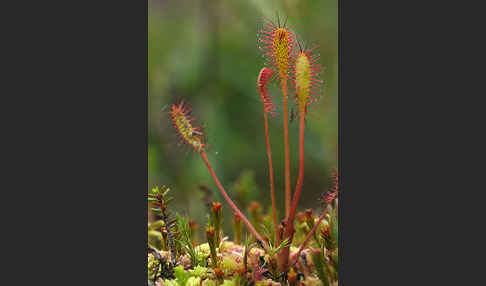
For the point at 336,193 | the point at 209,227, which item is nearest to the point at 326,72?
the point at 336,193

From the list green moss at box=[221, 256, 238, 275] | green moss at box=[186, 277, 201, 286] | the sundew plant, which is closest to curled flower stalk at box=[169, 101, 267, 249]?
the sundew plant

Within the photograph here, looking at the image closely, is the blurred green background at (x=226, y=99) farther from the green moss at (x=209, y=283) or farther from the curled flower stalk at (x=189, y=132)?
the green moss at (x=209, y=283)

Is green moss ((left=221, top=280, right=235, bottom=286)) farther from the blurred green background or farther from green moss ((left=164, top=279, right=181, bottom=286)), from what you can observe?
the blurred green background

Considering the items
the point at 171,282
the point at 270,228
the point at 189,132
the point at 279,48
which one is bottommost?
the point at 171,282

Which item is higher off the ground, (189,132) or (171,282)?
(189,132)

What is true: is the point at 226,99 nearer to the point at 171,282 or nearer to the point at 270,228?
the point at 270,228

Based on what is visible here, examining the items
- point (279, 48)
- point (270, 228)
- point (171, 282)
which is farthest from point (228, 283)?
point (279, 48)

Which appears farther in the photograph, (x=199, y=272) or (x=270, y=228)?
(x=270, y=228)

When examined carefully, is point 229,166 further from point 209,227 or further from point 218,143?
point 209,227
